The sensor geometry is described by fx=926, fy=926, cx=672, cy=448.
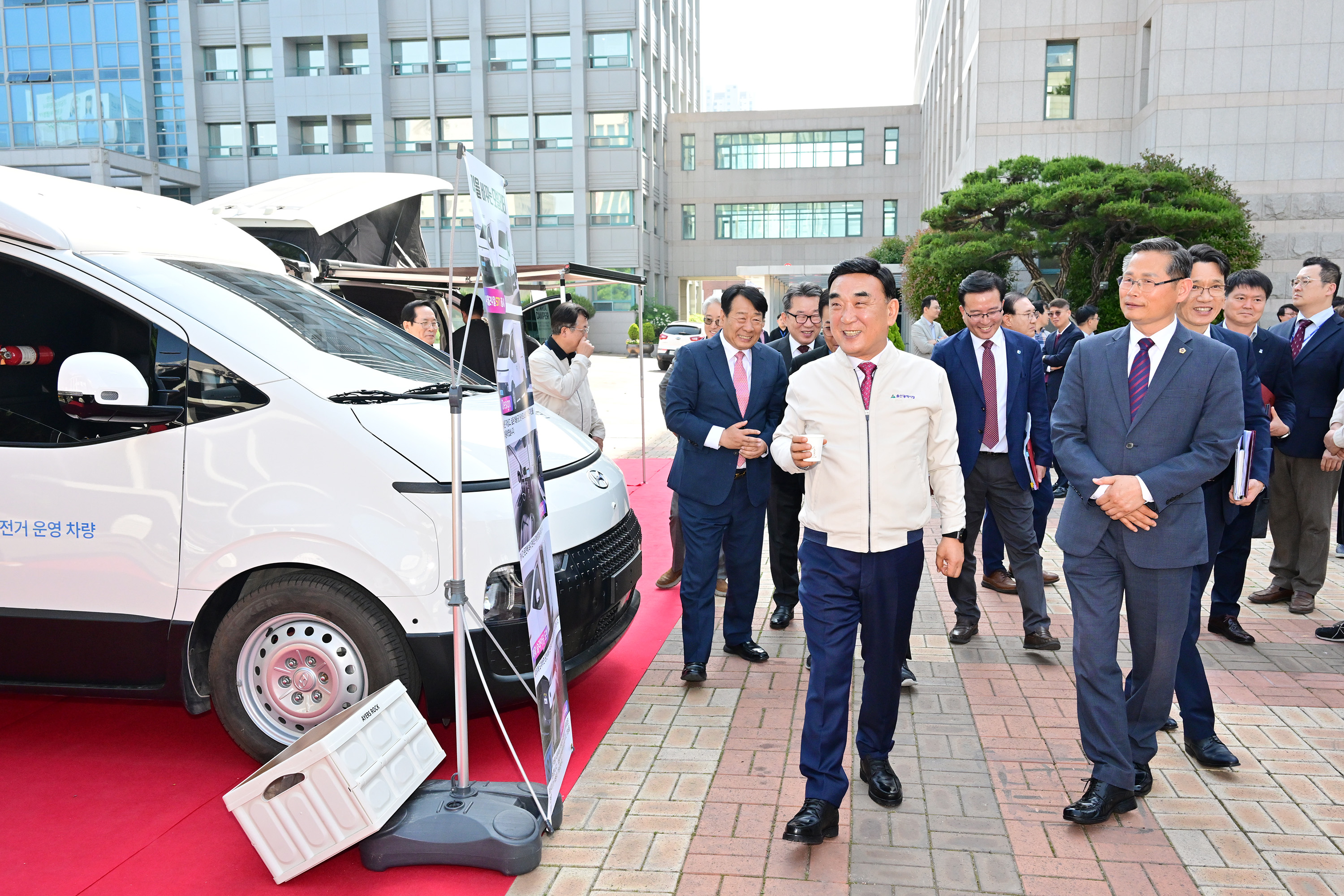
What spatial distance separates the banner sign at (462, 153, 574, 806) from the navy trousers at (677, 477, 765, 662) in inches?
54.4

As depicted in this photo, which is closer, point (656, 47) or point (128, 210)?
point (128, 210)

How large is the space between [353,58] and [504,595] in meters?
46.7

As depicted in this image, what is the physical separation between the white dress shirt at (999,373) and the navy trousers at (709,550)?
1472 millimetres

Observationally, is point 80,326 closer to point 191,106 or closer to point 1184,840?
point 1184,840

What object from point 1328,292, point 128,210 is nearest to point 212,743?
point 128,210

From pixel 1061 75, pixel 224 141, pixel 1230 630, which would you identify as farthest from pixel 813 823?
pixel 224 141

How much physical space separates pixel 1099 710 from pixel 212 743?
372 cm

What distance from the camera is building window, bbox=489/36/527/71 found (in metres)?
43.9

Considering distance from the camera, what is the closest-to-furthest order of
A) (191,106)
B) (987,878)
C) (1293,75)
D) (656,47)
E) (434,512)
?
(987,878), (434,512), (1293,75), (191,106), (656,47)

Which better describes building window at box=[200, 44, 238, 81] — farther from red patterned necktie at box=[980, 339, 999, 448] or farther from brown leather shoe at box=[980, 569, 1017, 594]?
red patterned necktie at box=[980, 339, 999, 448]

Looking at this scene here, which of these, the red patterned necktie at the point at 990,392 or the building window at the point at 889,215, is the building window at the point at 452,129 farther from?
the red patterned necktie at the point at 990,392

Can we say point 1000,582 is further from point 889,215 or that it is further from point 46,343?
point 889,215

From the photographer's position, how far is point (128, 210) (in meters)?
4.11

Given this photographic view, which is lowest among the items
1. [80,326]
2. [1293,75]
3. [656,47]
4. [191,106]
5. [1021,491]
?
[1021,491]
